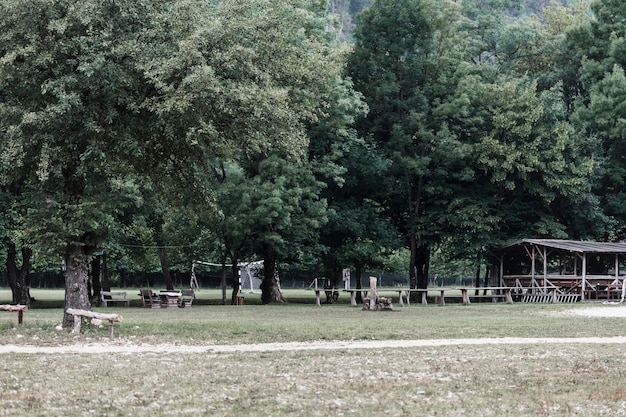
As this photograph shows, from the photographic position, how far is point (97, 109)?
73.7ft

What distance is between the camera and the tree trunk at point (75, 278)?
23.7 metres

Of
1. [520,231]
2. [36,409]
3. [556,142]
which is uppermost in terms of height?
[556,142]

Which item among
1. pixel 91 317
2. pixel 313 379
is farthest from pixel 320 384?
pixel 91 317

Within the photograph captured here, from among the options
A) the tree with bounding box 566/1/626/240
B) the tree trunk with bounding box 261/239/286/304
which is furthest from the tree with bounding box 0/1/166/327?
the tree with bounding box 566/1/626/240

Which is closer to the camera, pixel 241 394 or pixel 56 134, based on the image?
pixel 241 394

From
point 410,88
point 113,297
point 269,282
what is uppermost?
point 410,88

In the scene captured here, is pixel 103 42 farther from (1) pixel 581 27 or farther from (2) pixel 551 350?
(1) pixel 581 27

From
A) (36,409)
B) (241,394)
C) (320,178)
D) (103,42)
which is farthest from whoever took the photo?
(320,178)

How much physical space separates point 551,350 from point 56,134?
1260 centimetres

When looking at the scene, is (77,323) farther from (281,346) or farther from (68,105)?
(281,346)

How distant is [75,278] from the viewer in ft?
78.5

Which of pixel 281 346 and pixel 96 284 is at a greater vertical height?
pixel 96 284

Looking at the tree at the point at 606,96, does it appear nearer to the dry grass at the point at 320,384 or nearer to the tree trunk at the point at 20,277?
the tree trunk at the point at 20,277

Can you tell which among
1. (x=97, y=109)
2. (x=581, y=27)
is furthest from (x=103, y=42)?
(x=581, y=27)
